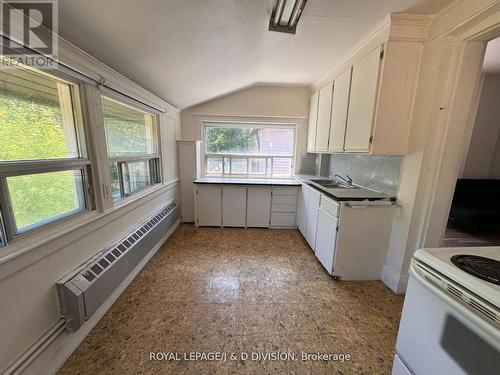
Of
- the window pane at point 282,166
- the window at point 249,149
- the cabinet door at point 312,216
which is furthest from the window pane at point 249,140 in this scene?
the cabinet door at point 312,216

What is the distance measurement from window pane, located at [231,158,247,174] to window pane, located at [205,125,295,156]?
6.2 inches

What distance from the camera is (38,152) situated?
1.21m

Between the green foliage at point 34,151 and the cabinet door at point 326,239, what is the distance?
2.33 m

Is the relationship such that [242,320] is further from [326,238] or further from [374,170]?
[374,170]

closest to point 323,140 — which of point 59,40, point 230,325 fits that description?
point 230,325

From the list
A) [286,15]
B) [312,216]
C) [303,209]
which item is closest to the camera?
[286,15]

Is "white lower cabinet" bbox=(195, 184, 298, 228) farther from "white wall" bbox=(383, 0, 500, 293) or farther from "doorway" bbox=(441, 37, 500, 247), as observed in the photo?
"doorway" bbox=(441, 37, 500, 247)

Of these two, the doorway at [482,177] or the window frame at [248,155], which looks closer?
the doorway at [482,177]

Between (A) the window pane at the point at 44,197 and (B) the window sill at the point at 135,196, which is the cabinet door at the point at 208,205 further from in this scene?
(A) the window pane at the point at 44,197

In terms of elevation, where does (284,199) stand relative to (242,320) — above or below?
above

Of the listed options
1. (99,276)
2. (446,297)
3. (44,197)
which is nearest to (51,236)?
(44,197)

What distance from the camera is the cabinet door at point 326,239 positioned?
2127 millimetres

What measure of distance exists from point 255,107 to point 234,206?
1.87m

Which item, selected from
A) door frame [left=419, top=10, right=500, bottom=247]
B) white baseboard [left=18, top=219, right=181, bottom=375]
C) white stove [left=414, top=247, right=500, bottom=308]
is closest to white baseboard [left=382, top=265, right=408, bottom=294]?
door frame [left=419, top=10, right=500, bottom=247]
